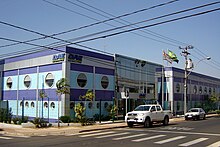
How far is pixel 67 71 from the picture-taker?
28.6m

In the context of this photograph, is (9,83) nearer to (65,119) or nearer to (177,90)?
(65,119)

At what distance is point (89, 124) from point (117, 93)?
9.76 metres

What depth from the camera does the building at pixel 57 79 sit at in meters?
29.0

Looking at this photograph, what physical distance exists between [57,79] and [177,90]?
1082 inches

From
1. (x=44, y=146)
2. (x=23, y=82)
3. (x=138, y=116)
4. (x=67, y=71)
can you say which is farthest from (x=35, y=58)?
(x=44, y=146)

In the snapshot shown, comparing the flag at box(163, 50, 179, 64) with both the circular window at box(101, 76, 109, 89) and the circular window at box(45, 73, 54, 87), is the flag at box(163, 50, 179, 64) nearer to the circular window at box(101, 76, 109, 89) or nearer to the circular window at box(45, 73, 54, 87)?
the circular window at box(101, 76, 109, 89)

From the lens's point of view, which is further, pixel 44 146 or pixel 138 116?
pixel 138 116

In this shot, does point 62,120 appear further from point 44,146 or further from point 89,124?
point 44,146

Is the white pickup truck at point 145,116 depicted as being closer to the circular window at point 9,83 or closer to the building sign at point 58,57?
the building sign at point 58,57

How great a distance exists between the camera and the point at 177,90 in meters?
51.2

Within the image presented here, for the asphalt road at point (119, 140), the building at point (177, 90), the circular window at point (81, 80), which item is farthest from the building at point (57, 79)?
the building at point (177, 90)

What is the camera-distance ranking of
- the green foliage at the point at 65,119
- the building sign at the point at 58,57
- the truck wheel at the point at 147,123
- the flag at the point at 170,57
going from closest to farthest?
the truck wheel at the point at 147,123
the green foliage at the point at 65,119
the building sign at the point at 58,57
the flag at the point at 170,57

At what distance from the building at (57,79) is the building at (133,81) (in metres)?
1.34

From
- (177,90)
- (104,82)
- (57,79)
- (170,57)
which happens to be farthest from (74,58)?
(177,90)
